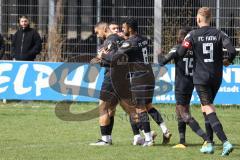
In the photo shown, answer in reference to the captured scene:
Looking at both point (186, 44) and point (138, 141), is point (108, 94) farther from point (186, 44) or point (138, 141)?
point (186, 44)

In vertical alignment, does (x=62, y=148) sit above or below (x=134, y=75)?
below

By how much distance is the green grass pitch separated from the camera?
1117 centimetres

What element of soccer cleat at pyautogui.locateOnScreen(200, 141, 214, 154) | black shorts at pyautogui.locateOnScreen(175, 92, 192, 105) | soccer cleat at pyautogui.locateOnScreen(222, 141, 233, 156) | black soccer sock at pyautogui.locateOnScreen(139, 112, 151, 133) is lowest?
soccer cleat at pyautogui.locateOnScreen(200, 141, 214, 154)

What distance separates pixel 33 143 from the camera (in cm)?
1253

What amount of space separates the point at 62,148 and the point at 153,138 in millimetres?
1598

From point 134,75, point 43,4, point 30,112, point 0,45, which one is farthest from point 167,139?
point 43,4

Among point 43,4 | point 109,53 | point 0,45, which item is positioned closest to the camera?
point 109,53

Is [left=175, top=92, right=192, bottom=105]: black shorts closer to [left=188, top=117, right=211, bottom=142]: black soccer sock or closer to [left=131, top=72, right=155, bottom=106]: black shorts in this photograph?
[left=188, top=117, right=211, bottom=142]: black soccer sock

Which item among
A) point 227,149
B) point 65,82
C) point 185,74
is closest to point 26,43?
point 65,82

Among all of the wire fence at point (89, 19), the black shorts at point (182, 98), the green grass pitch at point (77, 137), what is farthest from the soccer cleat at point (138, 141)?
the wire fence at point (89, 19)

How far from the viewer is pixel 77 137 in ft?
44.4

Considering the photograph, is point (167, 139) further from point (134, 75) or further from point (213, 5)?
point (213, 5)

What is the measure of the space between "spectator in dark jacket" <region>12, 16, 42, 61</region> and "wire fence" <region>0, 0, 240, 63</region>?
146 centimetres

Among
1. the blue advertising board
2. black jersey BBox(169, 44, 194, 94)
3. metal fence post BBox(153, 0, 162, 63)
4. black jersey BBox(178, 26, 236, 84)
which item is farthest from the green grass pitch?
metal fence post BBox(153, 0, 162, 63)
